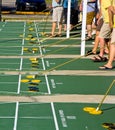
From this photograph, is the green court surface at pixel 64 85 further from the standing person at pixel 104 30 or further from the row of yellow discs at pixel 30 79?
the standing person at pixel 104 30

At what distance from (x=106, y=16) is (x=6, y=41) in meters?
5.11

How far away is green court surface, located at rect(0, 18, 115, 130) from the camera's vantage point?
7141 millimetres

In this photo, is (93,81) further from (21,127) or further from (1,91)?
(21,127)

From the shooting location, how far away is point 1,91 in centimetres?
873

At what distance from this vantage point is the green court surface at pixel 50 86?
7.14 meters

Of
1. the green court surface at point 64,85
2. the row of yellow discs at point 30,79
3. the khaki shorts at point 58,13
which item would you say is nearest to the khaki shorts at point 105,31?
the green court surface at point 64,85

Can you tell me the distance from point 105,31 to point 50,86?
2606 millimetres

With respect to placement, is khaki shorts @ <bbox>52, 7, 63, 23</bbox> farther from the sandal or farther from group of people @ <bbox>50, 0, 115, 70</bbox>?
the sandal

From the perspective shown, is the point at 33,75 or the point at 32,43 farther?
the point at 32,43

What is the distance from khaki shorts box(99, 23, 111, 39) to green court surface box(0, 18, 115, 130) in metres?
0.69

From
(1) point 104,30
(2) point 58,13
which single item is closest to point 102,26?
(1) point 104,30

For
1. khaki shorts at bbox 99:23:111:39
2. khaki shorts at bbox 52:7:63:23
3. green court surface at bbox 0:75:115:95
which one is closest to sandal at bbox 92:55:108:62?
khaki shorts at bbox 99:23:111:39

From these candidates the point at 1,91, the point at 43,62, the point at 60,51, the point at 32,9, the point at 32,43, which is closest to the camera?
the point at 1,91

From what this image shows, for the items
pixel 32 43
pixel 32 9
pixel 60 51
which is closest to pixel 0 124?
pixel 60 51
